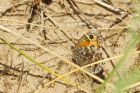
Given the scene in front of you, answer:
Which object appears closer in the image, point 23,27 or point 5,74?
point 5,74

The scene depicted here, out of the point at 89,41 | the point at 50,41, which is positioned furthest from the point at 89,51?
the point at 50,41

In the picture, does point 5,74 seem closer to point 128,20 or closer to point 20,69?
point 20,69

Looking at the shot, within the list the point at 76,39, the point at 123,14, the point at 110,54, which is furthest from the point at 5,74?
the point at 123,14

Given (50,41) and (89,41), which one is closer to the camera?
(89,41)

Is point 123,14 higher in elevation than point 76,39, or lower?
higher

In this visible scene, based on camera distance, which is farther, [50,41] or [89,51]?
[50,41]

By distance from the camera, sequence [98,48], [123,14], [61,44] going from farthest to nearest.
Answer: [123,14]
[61,44]
[98,48]

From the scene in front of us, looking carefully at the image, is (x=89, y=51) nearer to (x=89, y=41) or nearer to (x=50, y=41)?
(x=89, y=41)

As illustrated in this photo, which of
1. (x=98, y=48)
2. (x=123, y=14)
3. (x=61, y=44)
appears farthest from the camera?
(x=123, y=14)
